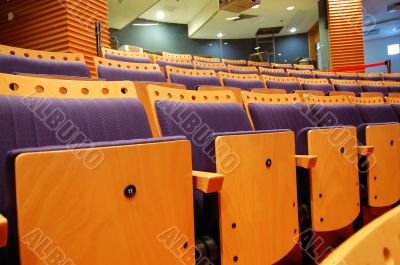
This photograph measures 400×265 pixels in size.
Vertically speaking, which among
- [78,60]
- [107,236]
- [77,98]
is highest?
[78,60]

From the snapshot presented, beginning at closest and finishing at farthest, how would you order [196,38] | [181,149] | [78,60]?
[181,149] < [78,60] < [196,38]

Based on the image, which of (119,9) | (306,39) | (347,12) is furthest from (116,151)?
(306,39)

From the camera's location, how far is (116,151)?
36 centimetres

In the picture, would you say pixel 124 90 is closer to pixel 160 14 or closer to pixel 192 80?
pixel 192 80

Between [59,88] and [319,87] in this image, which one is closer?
[59,88]

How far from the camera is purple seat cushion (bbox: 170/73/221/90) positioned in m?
1.48

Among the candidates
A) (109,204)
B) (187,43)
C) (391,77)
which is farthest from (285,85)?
(187,43)

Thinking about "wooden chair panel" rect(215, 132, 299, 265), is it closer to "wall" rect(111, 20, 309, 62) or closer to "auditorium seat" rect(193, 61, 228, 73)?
"auditorium seat" rect(193, 61, 228, 73)

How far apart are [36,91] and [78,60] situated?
0.94 metres

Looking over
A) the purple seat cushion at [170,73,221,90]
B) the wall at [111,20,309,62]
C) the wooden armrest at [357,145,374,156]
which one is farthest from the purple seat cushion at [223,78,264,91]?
the wall at [111,20,309,62]

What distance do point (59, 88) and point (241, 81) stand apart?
1.35 m

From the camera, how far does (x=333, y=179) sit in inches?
27.9

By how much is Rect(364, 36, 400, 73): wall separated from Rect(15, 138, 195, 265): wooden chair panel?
8.77m

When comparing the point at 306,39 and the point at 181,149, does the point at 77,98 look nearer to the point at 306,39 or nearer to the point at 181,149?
the point at 181,149
